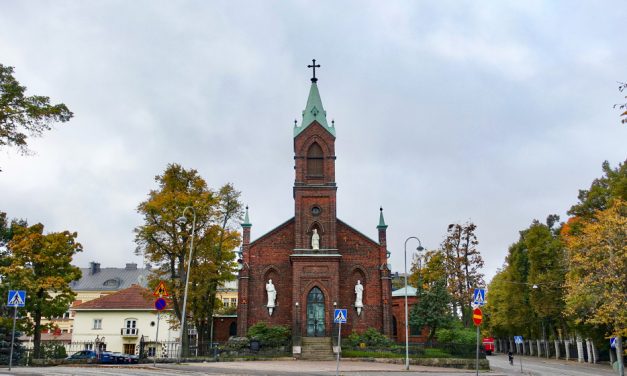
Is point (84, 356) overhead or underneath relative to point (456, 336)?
underneath

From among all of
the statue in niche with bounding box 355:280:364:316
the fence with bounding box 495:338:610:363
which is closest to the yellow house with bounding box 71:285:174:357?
the statue in niche with bounding box 355:280:364:316

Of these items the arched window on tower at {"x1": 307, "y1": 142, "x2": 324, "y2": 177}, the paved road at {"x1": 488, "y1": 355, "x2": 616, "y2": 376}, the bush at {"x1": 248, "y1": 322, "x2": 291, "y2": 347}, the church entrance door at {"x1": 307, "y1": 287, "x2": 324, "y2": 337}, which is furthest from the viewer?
the arched window on tower at {"x1": 307, "y1": 142, "x2": 324, "y2": 177}

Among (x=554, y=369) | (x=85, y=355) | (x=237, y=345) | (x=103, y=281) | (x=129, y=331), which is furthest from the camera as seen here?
(x=103, y=281)

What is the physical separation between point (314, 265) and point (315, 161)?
8936 millimetres

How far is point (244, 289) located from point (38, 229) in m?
15.7

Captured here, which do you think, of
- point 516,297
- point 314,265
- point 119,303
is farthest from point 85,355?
point 516,297

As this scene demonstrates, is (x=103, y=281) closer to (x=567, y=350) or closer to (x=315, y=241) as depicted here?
(x=315, y=241)

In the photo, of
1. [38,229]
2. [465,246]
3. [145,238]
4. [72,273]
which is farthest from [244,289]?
[465,246]

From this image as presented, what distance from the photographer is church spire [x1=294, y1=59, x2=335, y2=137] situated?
1861 inches

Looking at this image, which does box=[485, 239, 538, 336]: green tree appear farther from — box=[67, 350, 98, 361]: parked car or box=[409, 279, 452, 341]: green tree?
box=[67, 350, 98, 361]: parked car

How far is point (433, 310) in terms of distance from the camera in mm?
45250

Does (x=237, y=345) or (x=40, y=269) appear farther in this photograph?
(x=40, y=269)

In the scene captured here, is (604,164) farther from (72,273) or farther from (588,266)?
(72,273)

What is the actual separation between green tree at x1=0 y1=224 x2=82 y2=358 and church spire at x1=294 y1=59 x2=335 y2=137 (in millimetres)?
20002
